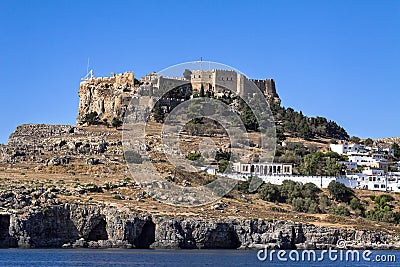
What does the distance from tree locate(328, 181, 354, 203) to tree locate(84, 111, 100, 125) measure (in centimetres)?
2907

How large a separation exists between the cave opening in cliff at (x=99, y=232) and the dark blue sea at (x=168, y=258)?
3759 mm

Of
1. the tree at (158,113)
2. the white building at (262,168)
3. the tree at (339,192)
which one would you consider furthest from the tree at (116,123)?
the tree at (339,192)

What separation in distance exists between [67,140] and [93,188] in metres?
17.3

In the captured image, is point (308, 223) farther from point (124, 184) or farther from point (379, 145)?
point (379, 145)

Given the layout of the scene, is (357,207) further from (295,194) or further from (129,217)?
(129,217)

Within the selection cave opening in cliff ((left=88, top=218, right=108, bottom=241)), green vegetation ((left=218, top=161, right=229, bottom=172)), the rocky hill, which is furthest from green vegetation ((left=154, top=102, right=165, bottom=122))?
cave opening in cliff ((left=88, top=218, right=108, bottom=241))

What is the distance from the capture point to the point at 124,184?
69.0 meters

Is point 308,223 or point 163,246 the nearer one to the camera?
point 163,246

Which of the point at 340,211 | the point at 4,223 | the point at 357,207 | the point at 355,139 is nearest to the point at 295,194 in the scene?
the point at 340,211

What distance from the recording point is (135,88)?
4001 inches

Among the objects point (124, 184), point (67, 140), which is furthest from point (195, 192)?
point (67, 140)

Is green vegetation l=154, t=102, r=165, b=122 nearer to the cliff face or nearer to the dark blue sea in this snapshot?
the cliff face

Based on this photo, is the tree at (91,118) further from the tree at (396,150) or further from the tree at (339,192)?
the tree at (396,150)

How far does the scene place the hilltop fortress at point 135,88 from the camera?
Answer: 326ft
